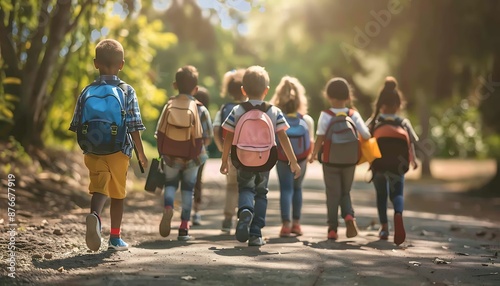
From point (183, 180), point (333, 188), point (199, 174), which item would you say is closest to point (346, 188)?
point (333, 188)

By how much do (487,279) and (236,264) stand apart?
203 cm

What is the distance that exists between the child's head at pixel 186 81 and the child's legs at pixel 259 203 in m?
1.40

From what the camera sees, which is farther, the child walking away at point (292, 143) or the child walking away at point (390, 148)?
the child walking away at point (292, 143)

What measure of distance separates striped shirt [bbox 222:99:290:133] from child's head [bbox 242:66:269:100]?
8 centimetres

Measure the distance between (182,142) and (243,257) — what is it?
2.01 meters

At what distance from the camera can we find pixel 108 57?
721 cm

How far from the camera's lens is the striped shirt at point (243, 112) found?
8008 mm

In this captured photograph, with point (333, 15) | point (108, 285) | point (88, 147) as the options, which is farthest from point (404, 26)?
point (108, 285)

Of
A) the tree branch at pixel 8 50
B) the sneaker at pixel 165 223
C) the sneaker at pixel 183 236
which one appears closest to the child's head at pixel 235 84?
the sneaker at pixel 183 236

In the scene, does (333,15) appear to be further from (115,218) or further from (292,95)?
(115,218)

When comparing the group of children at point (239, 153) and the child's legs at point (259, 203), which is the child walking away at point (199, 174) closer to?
the group of children at point (239, 153)

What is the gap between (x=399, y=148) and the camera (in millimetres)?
9258

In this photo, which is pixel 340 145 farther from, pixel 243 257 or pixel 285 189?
pixel 243 257

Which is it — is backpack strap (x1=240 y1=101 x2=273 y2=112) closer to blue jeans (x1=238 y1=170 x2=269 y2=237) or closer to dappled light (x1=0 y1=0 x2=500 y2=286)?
dappled light (x1=0 y1=0 x2=500 y2=286)
